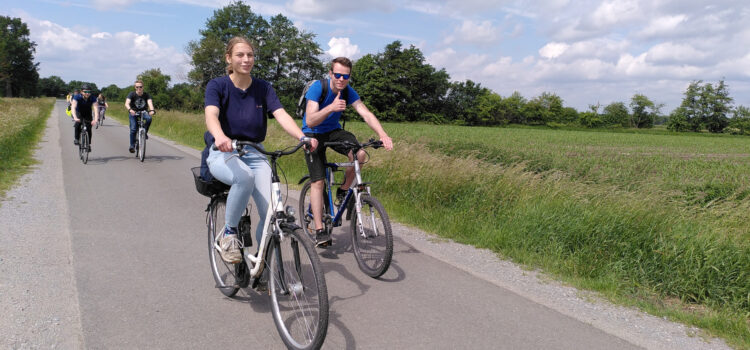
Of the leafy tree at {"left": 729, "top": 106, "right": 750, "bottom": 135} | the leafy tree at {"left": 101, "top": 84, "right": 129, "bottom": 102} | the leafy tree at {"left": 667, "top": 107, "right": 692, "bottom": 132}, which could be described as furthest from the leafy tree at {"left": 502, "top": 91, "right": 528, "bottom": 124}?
the leafy tree at {"left": 101, "top": 84, "right": 129, "bottom": 102}

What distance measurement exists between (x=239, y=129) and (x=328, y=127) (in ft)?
5.42

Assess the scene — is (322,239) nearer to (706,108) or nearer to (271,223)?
→ (271,223)

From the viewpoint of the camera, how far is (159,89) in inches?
2680

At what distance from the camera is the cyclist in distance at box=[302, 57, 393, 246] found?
454 centimetres

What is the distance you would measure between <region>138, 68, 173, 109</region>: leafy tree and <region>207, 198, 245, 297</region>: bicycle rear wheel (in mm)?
63744

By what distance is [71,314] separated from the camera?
3318 millimetres

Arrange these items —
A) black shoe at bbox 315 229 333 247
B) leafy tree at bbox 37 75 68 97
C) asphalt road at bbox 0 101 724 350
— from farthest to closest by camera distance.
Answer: leafy tree at bbox 37 75 68 97
black shoe at bbox 315 229 333 247
asphalt road at bbox 0 101 724 350

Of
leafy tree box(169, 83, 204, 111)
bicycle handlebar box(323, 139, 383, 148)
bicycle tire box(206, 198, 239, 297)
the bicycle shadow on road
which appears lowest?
the bicycle shadow on road

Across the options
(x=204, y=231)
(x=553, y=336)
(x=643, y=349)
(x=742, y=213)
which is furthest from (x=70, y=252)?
(x=742, y=213)

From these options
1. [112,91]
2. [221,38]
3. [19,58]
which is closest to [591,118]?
[221,38]

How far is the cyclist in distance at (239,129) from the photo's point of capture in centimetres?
325

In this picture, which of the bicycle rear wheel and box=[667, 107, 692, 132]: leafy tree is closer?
the bicycle rear wheel

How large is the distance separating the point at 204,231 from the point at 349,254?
1957 millimetres

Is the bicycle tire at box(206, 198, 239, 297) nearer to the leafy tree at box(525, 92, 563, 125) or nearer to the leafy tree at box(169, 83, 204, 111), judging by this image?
the leafy tree at box(169, 83, 204, 111)
